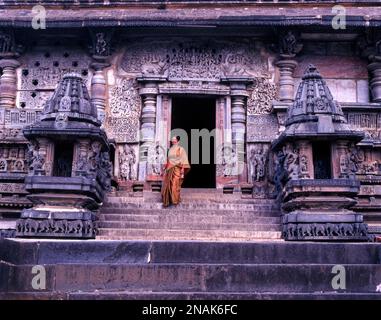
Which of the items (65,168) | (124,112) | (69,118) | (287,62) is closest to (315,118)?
(287,62)

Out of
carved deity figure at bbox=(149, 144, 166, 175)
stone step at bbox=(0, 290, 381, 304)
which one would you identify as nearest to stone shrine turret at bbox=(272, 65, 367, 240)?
stone step at bbox=(0, 290, 381, 304)

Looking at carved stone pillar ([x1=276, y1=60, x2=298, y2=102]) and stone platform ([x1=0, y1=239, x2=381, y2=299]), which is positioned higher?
carved stone pillar ([x1=276, y1=60, x2=298, y2=102])

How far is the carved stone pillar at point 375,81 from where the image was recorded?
13.2 meters

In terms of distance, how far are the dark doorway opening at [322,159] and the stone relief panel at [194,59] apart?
3737mm

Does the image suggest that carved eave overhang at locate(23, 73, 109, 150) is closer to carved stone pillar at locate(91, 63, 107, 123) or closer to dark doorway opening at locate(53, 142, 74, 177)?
dark doorway opening at locate(53, 142, 74, 177)

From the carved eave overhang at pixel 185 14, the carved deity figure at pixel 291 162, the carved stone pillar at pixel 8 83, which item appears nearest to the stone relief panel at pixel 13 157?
the carved stone pillar at pixel 8 83

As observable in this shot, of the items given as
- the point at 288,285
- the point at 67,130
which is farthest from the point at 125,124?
the point at 288,285

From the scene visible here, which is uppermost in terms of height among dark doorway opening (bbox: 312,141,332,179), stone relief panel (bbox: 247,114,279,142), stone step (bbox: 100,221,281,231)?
stone relief panel (bbox: 247,114,279,142)

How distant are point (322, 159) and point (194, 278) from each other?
469 centimetres

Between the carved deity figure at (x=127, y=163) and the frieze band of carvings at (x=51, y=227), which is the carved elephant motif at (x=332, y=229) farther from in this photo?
the carved deity figure at (x=127, y=163)

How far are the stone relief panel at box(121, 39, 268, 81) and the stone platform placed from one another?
676 centimetres

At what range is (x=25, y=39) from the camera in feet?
45.3

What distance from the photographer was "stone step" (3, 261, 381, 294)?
7098 mm
